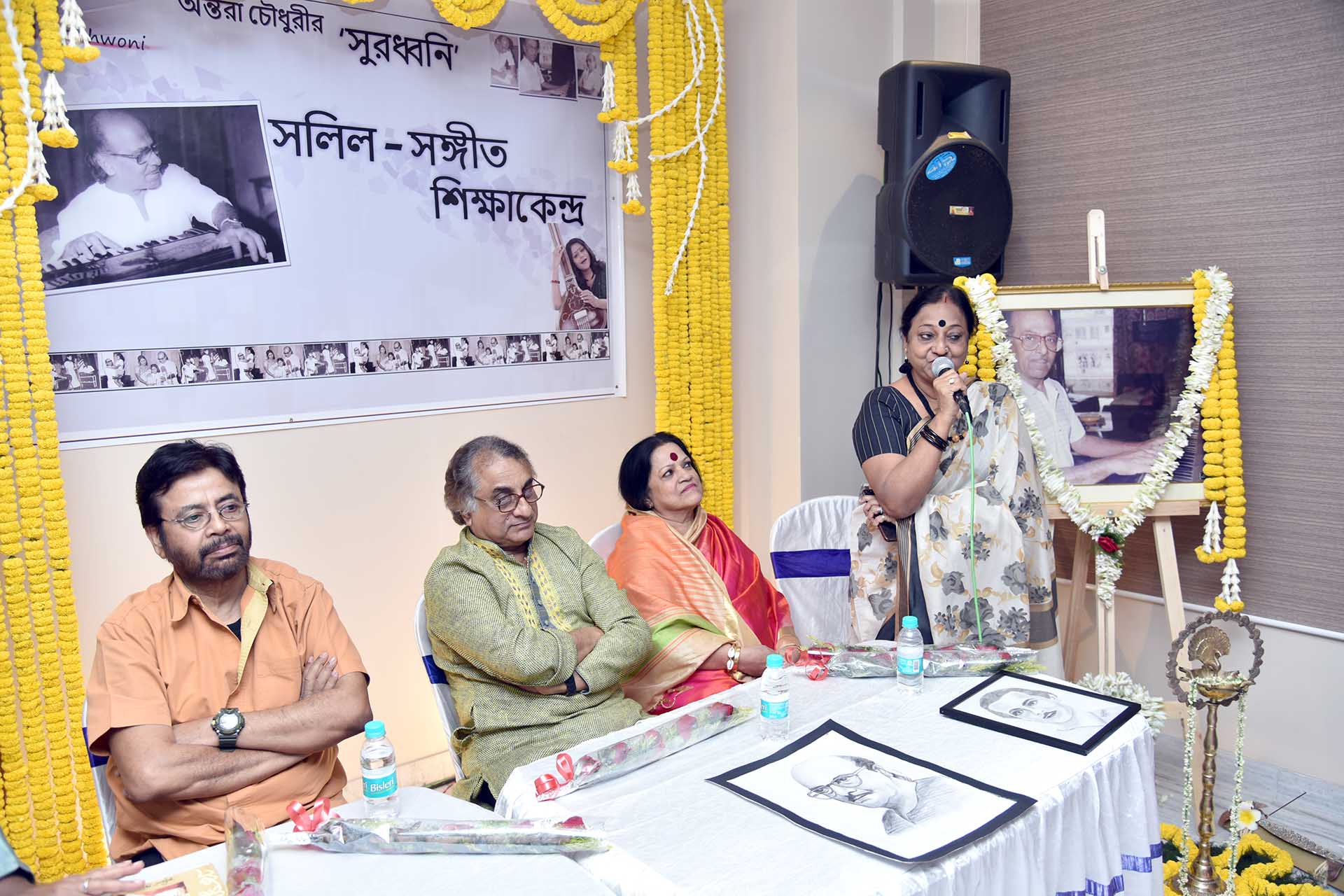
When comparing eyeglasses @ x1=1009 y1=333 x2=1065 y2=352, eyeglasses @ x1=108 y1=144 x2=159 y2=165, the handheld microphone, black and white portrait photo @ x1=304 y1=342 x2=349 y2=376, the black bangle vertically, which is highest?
eyeglasses @ x1=108 y1=144 x2=159 y2=165

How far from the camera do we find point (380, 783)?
1.51 metres

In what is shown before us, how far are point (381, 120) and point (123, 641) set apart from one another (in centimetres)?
173

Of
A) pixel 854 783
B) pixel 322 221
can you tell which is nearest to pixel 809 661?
pixel 854 783

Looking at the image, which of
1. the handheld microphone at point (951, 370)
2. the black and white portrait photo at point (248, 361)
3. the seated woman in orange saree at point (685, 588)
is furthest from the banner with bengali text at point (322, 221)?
the handheld microphone at point (951, 370)

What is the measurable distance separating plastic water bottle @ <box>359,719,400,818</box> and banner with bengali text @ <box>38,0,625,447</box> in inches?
57.5

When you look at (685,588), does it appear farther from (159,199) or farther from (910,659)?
(159,199)

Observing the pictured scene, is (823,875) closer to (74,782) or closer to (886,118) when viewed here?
(74,782)

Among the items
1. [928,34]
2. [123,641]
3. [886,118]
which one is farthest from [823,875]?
[928,34]

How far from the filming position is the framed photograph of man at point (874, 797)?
1393 millimetres

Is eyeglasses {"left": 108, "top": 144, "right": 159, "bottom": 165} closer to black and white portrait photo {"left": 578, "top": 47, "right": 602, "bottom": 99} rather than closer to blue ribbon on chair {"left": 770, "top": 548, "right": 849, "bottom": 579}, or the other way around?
black and white portrait photo {"left": 578, "top": 47, "right": 602, "bottom": 99}

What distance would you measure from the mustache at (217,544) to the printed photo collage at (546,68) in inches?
71.9

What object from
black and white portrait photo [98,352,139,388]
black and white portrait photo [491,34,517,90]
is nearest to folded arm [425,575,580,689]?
black and white portrait photo [98,352,139,388]

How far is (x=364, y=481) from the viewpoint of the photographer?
9.78 ft

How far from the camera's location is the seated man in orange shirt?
1791mm
